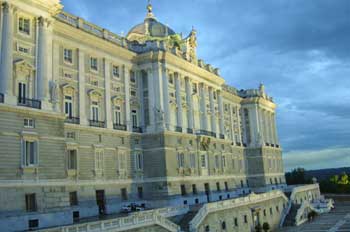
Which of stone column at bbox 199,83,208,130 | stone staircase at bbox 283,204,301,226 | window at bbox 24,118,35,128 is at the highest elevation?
stone column at bbox 199,83,208,130

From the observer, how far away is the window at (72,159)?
36.7m

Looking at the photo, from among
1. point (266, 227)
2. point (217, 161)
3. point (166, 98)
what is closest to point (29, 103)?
point (166, 98)

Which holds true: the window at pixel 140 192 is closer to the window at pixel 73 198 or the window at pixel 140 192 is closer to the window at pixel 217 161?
the window at pixel 73 198

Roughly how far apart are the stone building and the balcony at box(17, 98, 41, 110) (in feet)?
0.27

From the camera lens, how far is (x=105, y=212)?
39.3 m

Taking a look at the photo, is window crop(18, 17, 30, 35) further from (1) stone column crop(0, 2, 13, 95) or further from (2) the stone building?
(1) stone column crop(0, 2, 13, 95)

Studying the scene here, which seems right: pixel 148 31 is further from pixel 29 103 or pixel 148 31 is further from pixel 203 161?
pixel 29 103

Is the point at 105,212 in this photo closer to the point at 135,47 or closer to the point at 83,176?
the point at 83,176

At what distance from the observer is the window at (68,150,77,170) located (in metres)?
36.7

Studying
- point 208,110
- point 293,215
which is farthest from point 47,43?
point 293,215

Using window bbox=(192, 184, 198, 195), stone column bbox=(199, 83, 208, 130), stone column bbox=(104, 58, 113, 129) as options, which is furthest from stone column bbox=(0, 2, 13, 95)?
stone column bbox=(199, 83, 208, 130)

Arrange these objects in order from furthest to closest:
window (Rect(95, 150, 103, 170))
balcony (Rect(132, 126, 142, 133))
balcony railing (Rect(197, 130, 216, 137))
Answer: balcony railing (Rect(197, 130, 216, 137))
balcony (Rect(132, 126, 142, 133))
window (Rect(95, 150, 103, 170))

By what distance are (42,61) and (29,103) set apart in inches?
157

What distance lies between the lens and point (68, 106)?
125 ft
